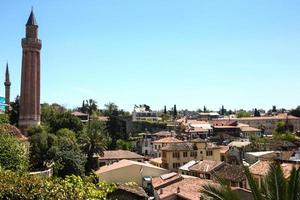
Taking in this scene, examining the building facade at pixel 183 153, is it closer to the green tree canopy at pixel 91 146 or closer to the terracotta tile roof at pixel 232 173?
the green tree canopy at pixel 91 146

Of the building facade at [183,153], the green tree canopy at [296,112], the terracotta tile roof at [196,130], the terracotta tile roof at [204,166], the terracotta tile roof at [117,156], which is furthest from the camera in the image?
the green tree canopy at [296,112]

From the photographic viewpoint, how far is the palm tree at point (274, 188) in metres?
9.27

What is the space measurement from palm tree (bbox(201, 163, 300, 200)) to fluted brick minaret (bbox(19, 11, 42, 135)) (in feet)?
183

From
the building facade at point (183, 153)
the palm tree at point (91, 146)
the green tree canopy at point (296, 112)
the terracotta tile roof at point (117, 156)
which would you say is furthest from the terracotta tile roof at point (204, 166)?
the green tree canopy at point (296, 112)

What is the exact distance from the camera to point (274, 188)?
31.2 feet

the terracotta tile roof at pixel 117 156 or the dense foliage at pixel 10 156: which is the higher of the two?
the dense foliage at pixel 10 156

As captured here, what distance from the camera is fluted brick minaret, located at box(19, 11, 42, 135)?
6203cm

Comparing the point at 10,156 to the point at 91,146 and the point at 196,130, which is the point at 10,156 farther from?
the point at 196,130

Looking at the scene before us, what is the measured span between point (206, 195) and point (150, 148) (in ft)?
222

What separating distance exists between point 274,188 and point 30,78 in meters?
58.4

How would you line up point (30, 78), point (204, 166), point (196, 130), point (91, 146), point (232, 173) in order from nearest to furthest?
1. point (232, 173)
2. point (204, 166)
3. point (91, 146)
4. point (30, 78)
5. point (196, 130)

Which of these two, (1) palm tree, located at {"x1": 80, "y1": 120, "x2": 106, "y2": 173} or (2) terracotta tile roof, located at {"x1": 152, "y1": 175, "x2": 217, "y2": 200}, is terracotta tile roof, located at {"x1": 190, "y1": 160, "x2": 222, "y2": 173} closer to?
(2) terracotta tile roof, located at {"x1": 152, "y1": 175, "x2": 217, "y2": 200}

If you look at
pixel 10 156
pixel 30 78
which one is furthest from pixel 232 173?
pixel 30 78

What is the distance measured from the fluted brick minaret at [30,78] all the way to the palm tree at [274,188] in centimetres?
5587
